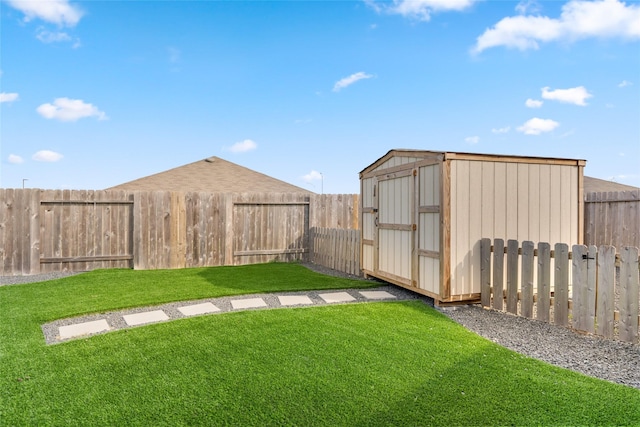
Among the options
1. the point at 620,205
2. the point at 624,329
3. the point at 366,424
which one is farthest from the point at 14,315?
the point at 620,205

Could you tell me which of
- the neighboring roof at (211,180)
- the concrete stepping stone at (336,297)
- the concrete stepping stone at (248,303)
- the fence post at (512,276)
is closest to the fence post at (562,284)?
the fence post at (512,276)

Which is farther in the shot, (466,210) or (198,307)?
(466,210)

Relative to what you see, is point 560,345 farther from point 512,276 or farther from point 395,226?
point 395,226

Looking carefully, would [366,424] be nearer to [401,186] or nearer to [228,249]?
[401,186]

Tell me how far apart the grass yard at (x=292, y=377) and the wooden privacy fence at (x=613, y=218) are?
25.7 feet

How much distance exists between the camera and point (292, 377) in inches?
123

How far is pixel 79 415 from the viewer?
104 inches

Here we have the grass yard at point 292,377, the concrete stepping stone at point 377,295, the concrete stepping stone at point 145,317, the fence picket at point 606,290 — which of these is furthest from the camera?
the concrete stepping stone at point 377,295

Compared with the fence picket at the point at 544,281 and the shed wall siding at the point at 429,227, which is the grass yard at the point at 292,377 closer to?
the shed wall siding at the point at 429,227

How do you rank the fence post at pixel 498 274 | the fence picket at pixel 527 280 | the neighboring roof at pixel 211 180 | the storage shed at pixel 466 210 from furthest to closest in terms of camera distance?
the neighboring roof at pixel 211 180, the storage shed at pixel 466 210, the fence post at pixel 498 274, the fence picket at pixel 527 280

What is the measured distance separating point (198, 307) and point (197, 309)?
0.38 feet

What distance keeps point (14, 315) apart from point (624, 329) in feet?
25.9

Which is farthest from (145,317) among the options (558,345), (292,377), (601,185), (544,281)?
(601,185)

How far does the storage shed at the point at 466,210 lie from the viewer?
18.6 ft
